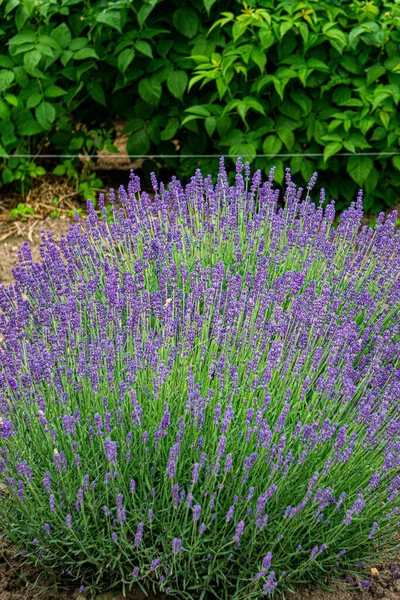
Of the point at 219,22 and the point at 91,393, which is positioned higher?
the point at 219,22

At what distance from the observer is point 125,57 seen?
507cm

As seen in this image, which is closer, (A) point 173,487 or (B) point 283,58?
(A) point 173,487

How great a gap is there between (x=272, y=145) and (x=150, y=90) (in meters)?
1.00

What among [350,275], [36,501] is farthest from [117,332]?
[350,275]

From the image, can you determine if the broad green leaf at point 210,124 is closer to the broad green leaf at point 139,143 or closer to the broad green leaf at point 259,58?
the broad green leaf at point 259,58

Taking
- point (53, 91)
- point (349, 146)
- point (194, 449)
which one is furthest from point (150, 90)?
point (194, 449)

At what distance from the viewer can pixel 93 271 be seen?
11.3ft

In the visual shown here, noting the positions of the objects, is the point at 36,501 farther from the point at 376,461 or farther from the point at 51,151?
the point at 51,151

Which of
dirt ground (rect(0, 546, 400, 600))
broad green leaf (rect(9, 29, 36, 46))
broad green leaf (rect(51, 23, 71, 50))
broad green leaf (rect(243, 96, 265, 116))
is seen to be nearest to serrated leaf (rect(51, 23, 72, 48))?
broad green leaf (rect(51, 23, 71, 50))

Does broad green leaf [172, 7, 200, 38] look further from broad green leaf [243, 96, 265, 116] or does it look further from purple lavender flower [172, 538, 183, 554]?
purple lavender flower [172, 538, 183, 554]

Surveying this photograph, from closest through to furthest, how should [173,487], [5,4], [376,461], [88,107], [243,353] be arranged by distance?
[173,487]
[376,461]
[243,353]
[5,4]
[88,107]

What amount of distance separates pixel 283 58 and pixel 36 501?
3.69 meters

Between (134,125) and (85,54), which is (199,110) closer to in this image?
(134,125)

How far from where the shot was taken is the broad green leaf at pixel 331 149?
495 cm
